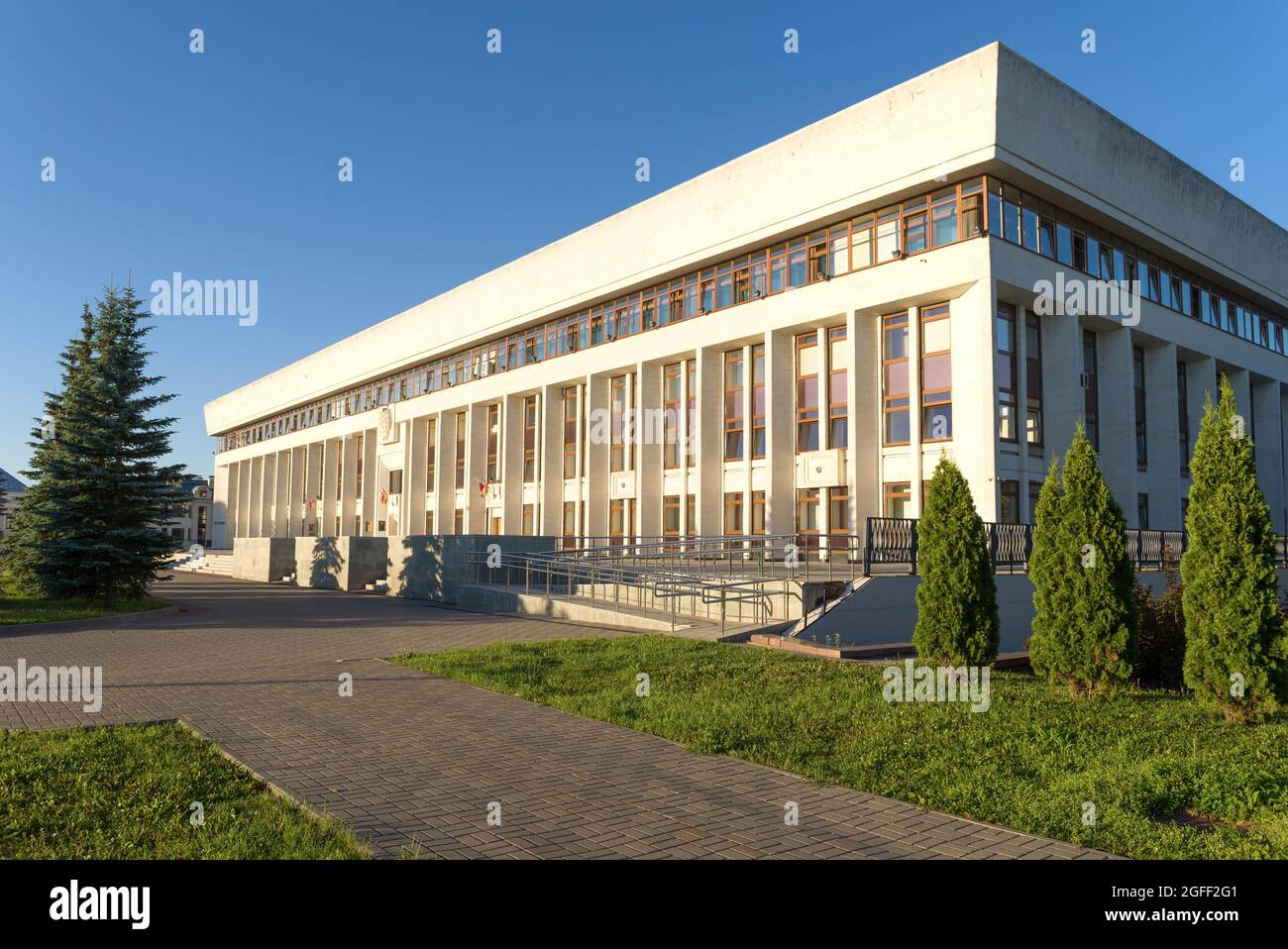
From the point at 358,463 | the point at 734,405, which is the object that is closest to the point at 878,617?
the point at 734,405

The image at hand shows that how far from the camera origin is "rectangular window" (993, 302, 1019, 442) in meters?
24.3

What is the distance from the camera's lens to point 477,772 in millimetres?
6355

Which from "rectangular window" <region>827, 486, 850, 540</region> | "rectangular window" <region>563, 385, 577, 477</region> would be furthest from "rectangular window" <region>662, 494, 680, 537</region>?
"rectangular window" <region>827, 486, 850, 540</region>

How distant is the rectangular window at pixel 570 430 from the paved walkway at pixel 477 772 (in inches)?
1012

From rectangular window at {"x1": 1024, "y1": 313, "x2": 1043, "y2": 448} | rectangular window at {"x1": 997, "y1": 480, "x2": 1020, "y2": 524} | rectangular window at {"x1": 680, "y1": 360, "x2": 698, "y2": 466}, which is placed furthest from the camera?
rectangular window at {"x1": 680, "y1": 360, "x2": 698, "y2": 466}

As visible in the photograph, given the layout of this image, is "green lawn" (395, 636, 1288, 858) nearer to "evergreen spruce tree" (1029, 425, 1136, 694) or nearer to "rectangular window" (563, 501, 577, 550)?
"evergreen spruce tree" (1029, 425, 1136, 694)

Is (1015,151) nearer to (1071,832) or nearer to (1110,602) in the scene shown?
(1110,602)

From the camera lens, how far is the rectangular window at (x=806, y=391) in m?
28.0

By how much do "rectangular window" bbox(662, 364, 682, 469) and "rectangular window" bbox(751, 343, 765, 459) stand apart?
12.8ft

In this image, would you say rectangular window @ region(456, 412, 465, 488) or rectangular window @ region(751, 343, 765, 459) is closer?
rectangular window @ region(751, 343, 765, 459)

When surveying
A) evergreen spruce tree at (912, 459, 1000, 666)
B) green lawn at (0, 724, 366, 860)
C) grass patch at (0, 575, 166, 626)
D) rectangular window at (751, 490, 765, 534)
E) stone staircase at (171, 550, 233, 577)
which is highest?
rectangular window at (751, 490, 765, 534)

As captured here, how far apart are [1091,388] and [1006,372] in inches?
213

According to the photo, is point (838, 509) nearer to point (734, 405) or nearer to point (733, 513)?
point (733, 513)

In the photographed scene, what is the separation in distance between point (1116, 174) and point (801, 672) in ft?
78.6
